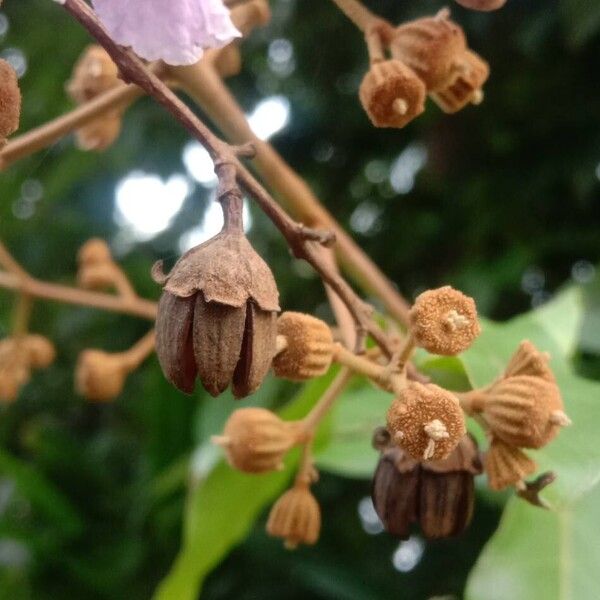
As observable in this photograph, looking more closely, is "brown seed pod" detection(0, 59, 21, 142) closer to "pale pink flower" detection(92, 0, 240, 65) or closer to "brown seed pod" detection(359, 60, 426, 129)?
"pale pink flower" detection(92, 0, 240, 65)

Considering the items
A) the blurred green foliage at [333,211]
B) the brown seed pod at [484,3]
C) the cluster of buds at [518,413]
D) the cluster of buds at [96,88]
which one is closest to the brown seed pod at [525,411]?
the cluster of buds at [518,413]

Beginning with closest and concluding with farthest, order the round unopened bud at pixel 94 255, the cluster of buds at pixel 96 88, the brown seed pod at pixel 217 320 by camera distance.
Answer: the brown seed pod at pixel 217 320 → the cluster of buds at pixel 96 88 → the round unopened bud at pixel 94 255

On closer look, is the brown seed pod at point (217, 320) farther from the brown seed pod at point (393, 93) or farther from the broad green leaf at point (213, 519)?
the broad green leaf at point (213, 519)

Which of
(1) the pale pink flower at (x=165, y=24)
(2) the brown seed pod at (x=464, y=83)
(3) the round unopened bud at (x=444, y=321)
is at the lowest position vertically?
(3) the round unopened bud at (x=444, y=321)

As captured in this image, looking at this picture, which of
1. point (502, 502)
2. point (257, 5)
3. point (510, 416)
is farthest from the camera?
point (502, 502)

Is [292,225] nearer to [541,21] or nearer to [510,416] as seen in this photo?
[510,416]

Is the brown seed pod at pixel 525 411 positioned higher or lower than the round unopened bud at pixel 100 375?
lower

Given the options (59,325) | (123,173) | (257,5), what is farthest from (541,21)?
(59,325)
